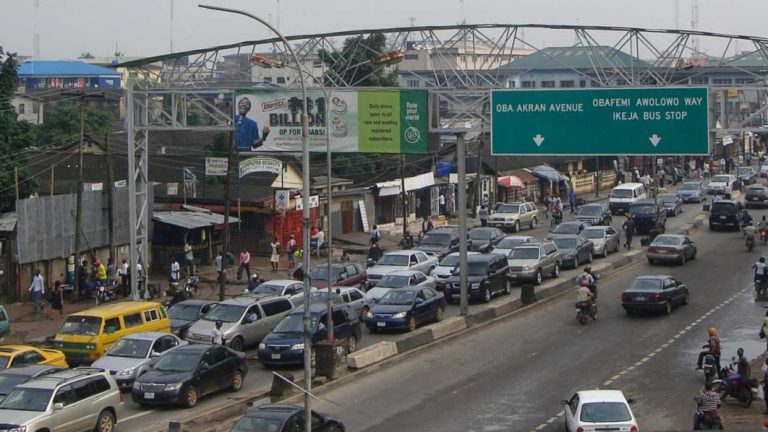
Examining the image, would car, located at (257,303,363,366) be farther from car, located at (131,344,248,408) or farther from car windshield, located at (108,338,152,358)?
car windshield, located at (108,338,152,358)

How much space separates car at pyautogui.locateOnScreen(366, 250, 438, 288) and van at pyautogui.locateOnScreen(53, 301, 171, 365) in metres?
12.7

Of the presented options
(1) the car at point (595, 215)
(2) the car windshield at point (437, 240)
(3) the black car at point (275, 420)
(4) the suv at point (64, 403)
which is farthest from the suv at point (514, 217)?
(3) the black car at point (275, 420)

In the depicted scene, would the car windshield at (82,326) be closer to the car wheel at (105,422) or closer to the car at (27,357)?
the car at (27,357)

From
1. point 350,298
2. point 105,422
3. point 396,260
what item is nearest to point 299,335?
point 350,298

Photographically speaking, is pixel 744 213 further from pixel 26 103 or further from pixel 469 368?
pixel 26 103

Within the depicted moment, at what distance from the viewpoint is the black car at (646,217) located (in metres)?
57.1

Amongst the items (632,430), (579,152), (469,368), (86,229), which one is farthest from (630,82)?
(86,229)

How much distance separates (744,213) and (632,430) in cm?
3941

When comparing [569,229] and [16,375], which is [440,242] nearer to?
[569,229]

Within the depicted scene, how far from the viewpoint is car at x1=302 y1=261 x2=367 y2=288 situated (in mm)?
38000

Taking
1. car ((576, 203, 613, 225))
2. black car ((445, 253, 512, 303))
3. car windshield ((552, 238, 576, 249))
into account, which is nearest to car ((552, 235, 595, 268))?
car windshield ((552, 238, 576, 249))

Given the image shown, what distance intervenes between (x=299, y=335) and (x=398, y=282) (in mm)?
9156

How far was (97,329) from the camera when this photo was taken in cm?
2800

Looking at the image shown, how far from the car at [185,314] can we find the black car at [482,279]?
367 inches
